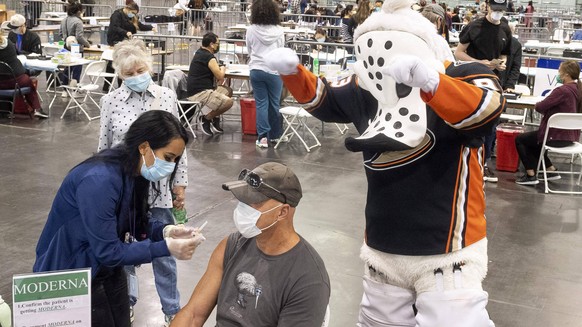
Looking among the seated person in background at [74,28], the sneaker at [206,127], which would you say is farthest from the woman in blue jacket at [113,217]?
the seated person in background at [74,28]

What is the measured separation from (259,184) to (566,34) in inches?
807

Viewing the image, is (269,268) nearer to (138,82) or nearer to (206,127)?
(138,82)

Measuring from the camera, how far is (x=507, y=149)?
9539mm

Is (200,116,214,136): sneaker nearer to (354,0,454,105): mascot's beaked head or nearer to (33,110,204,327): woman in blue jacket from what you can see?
(33,110,204,327): woman in blue jacket

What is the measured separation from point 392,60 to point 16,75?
939cm

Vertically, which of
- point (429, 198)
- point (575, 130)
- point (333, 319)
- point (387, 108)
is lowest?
point (333, 319)

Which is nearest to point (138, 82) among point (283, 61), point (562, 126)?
point (283, 61)

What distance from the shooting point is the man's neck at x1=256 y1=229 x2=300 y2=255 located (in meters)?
3.28

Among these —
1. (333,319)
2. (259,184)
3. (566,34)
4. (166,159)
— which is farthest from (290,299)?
(566,34)

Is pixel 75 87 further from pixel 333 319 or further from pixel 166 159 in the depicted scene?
pixel 166 159

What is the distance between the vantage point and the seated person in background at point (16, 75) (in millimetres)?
11073

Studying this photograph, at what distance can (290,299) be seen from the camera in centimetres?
318

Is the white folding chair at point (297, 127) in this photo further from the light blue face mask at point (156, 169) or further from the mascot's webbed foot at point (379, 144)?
the mascot's webbed foot at point (379, 144)

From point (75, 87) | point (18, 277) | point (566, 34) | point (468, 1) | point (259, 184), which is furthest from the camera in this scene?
point (468, 1)
